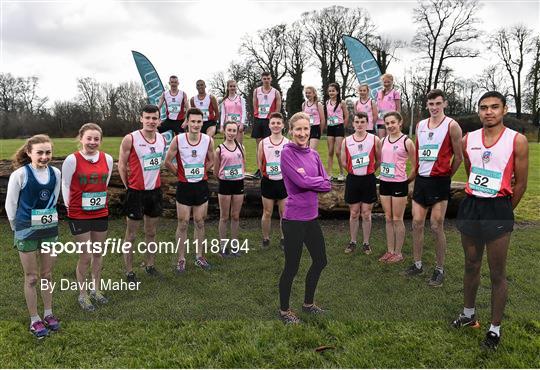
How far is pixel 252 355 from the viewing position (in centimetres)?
294

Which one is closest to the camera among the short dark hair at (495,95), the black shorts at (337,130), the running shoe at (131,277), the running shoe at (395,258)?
the short dark hair at (495,95)

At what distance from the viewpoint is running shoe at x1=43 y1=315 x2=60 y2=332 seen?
3.36 metres

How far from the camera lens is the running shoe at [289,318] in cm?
341

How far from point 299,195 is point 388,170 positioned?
6.43ft

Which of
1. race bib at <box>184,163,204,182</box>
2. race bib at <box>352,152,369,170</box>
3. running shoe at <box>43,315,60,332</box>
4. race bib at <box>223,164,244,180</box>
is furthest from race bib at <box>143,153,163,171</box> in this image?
race bib at <box>352,152,369,170</box>

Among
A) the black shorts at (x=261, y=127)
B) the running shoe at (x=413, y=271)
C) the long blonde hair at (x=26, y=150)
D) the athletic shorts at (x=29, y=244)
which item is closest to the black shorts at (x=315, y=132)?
the black shorts at (x=261, y=127)

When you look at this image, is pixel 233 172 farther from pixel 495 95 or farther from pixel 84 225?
pixel 495 95

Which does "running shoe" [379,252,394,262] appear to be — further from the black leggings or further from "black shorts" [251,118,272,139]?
"black shorts" [251,118,272,139]

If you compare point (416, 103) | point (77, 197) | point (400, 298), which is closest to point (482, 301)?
point (400, 298)

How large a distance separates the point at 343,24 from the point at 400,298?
313 inches

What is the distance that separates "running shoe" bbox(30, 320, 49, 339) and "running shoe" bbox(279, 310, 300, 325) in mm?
1990

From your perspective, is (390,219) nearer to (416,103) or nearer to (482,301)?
(482,301)

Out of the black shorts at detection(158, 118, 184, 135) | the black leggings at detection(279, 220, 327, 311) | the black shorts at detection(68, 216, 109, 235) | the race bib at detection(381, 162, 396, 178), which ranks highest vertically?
the black shorts at detection(158, 118, 184, 135)

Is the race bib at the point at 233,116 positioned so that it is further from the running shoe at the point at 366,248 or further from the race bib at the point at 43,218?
the race bib at the point at 43,218
